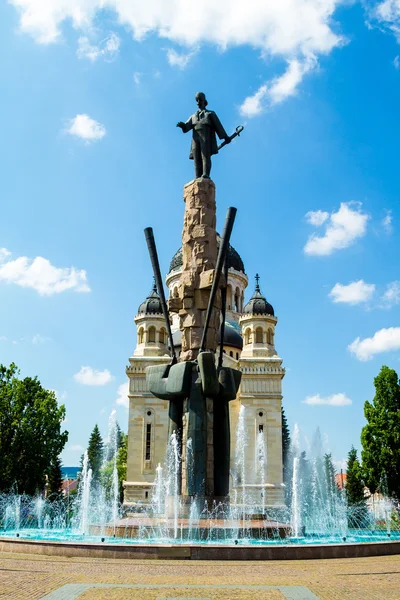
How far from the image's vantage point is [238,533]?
15039mm

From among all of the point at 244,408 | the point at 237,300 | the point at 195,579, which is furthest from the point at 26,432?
the point at 237,300

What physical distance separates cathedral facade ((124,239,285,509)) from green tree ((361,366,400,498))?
1421cm

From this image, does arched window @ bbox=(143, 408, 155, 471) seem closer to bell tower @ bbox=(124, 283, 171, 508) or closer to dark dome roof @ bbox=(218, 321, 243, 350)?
bell tower @ bbox=(124, 283, 171, 508)

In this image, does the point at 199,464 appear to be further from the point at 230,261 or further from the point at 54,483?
the point at 230,261

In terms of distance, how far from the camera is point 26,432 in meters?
36.4

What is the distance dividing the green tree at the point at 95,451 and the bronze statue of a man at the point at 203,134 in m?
58.9

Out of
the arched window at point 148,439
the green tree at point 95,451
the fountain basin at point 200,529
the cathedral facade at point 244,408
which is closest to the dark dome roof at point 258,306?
the cathedral facade at point 244,408

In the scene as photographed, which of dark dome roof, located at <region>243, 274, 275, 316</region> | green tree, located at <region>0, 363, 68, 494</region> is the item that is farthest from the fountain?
dark dome roof, located at <region>243, 274, 275, 316</region>

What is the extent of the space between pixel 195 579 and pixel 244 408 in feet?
134

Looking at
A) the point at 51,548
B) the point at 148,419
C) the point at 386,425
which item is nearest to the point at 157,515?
the point at 51,548

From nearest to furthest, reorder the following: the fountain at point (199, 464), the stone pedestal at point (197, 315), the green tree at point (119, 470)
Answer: the fountain at point (199, 464), the stone pedestal at point (197, 315), the green tree at point (119, 470)

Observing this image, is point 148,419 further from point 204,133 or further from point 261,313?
point 204,133

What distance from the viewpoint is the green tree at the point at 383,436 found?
34.1 metres

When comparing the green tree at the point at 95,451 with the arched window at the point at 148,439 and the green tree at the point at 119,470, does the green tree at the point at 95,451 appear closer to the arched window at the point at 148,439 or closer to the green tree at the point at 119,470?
the green tree at the point at 119,470
